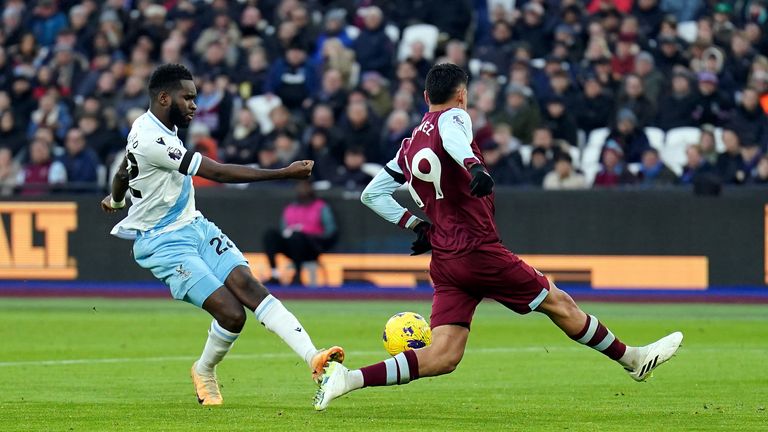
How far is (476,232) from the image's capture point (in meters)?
9.16

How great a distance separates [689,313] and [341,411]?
10.8 metres

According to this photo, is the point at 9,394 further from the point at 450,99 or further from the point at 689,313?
the point at 689,313

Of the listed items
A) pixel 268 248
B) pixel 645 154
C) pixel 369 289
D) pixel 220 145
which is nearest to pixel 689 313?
pixel 645 154

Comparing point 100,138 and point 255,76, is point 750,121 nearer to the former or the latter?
point 255,76

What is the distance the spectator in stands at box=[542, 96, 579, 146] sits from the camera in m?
22.6

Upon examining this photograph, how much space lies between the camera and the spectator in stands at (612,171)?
21781 mm

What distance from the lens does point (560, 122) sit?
74.5 feet

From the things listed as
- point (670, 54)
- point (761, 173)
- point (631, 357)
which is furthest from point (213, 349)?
point (670, 54)

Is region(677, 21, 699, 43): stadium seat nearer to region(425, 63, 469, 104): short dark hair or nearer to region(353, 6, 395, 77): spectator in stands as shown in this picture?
region(353, 6, 395, 77): spectator in stands

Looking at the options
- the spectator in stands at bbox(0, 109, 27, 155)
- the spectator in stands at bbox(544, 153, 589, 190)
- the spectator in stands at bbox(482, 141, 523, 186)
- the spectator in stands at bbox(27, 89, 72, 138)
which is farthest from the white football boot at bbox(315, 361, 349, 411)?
the spectator in stands at bbox(0, 109, 27, 155)

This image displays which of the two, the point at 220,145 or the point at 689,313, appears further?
the point at 220,145

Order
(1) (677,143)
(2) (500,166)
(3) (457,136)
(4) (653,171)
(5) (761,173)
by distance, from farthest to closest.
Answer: (1) (677,143), (2) (500,166), (4) (653,171), (5) (761,173), (3) (457,136)

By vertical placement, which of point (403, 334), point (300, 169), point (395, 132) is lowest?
point (395, 132)

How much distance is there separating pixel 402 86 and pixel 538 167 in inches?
103
